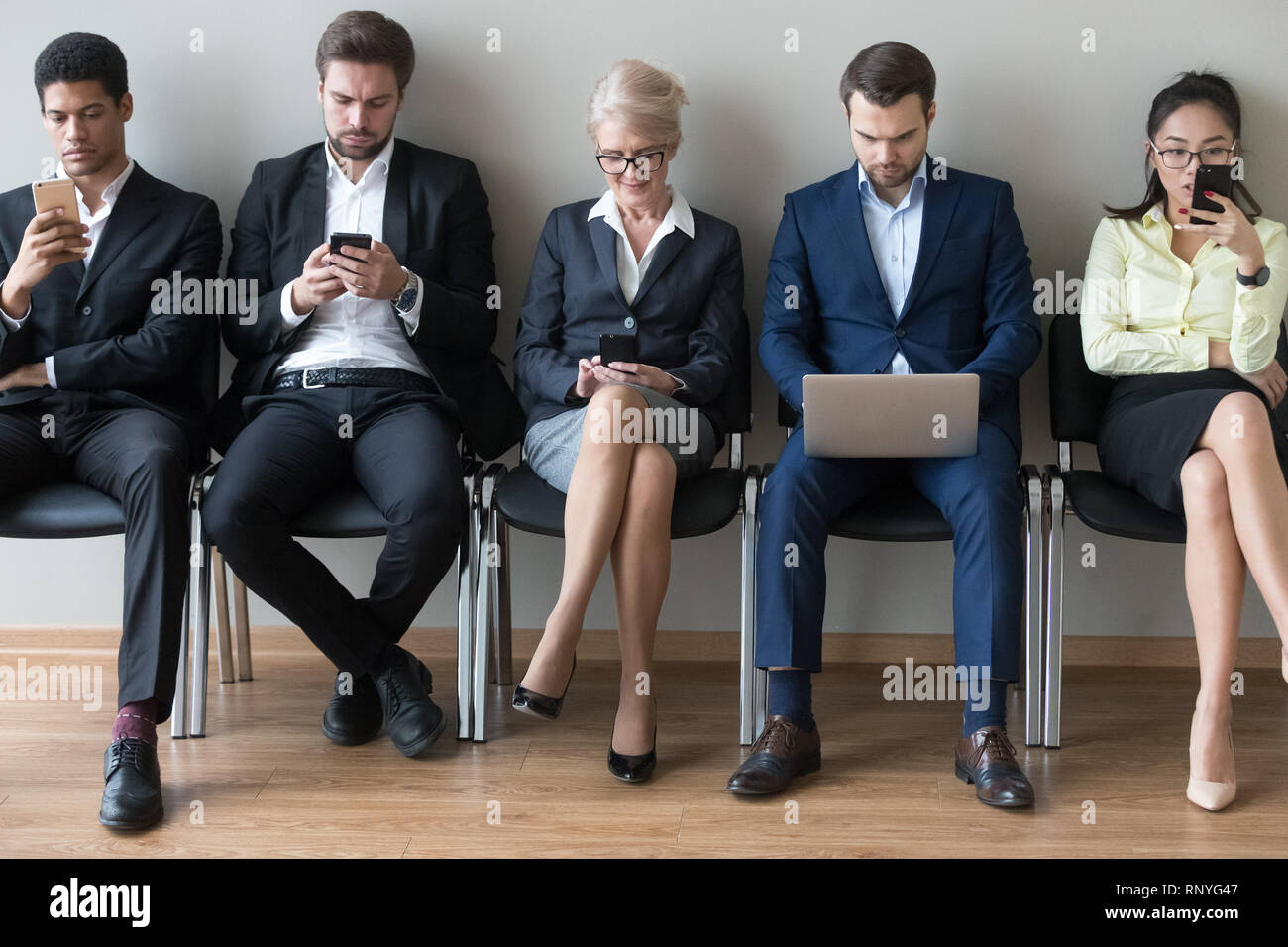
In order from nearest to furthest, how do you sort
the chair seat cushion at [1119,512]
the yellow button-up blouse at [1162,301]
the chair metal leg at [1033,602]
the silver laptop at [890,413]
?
1. the silver laptop at [890,413]
2. the chair seat cushion at [1119,512]
3. the chair metal leg at [1033,602]
4. the yellow button-up blouse at [1162,301]

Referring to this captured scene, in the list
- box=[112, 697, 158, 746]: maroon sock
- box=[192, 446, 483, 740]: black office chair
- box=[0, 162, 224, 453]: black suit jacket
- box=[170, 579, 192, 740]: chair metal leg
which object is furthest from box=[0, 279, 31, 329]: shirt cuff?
box=[112, 697, 158, 746]: maroon sock

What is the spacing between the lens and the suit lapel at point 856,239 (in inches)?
118

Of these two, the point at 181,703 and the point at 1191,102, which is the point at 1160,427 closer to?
the point at 1191,102

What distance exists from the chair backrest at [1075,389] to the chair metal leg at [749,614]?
2.47 ft

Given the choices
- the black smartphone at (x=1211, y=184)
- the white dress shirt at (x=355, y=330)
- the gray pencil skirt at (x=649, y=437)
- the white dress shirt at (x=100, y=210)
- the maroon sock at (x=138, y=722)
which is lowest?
the maroon sock at (x=138, y=722)

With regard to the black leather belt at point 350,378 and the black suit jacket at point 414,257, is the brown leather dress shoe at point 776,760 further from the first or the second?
the black leather belt at point 350,378

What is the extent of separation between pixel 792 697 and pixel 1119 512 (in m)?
0.77

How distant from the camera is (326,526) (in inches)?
111

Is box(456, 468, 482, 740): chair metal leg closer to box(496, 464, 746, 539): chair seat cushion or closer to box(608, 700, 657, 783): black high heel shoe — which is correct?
box(496, 464, 746, 539): chair seat cushion

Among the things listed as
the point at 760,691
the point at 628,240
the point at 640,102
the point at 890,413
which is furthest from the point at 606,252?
the point at 760,691

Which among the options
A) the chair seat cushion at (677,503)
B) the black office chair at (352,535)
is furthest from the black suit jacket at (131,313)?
the chair seat cushion at (677,503)

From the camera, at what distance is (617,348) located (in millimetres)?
2812

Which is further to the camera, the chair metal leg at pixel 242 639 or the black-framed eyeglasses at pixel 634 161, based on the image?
the chair metal leg at pixel 242 639

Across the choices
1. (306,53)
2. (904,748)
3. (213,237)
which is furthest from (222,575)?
(904,748)
